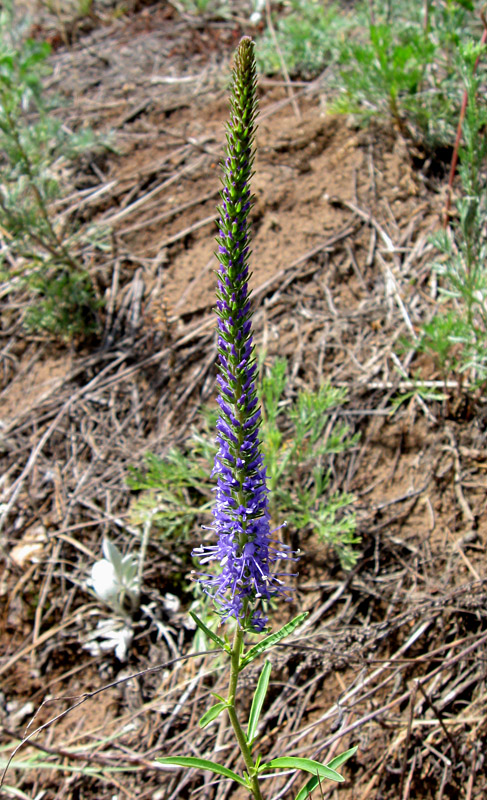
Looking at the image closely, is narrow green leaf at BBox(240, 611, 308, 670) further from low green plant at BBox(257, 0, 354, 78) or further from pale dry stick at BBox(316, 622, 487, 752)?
low green plant at BBox(257, 0, 354, 78)

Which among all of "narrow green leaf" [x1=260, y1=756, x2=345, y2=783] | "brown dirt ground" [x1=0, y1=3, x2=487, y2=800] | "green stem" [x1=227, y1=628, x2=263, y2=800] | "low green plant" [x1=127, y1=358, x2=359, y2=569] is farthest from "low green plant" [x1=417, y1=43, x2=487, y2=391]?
"narrow green leaf" [x1=260, y1=756, x2=345, y2=783]

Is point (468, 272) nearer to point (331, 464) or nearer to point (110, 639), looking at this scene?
point (331, 464)

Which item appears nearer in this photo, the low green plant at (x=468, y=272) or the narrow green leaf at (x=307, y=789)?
the narrow green leaf at (x=307, y=789)

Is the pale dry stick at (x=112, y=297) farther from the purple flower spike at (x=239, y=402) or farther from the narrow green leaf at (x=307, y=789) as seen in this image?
the narrow green leaf at (x=307, y=789)

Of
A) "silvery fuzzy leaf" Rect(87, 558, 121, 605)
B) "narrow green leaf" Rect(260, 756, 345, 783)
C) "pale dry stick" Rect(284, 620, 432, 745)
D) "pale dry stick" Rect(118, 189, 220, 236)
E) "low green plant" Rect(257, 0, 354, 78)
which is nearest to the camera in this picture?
"narrow green leaf" Rect(260, 756, 345, 783)

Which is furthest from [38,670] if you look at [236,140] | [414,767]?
[236,140]

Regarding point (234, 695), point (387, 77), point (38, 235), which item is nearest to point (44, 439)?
point (38, 235)

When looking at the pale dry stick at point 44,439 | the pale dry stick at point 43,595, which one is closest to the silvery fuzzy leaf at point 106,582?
the pale dry stick at point 43,595
